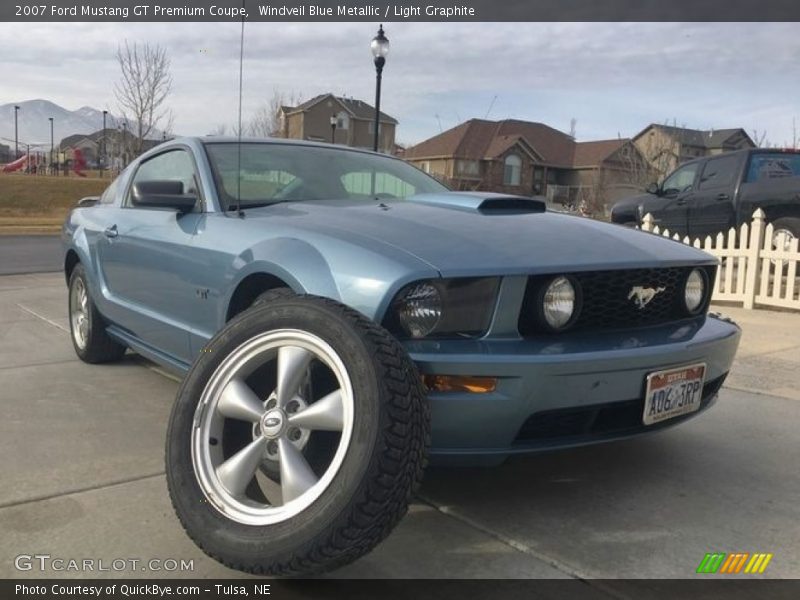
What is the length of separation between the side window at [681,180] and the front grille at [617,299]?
27.9 ft

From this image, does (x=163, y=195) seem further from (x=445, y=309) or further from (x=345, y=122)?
(x=345, y=122)

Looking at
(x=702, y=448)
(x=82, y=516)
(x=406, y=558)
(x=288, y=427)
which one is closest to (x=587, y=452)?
(x=702, y=448)

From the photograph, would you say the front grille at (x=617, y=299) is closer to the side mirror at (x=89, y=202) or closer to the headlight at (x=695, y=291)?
the headlight at (x=695, y=291)

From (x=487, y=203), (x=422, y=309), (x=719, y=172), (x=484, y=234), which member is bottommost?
(x=422, y=309)

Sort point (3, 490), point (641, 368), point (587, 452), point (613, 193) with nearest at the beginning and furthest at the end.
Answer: point (641, 368) < point (3, 490) < point (587, 452) < point (613, 193)

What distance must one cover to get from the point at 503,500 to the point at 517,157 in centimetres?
4830

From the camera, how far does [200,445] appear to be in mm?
2492

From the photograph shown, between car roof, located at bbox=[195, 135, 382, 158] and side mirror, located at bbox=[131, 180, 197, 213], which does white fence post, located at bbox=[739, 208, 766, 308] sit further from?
side mirror, located at bbox=[131, 180, 197, 213]

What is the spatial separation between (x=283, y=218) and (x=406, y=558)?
4.87 feet

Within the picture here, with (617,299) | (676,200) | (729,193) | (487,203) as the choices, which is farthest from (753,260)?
(617,299)

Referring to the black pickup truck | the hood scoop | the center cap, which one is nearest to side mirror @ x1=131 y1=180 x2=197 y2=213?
the hood scoop

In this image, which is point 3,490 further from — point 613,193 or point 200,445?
point 613,193

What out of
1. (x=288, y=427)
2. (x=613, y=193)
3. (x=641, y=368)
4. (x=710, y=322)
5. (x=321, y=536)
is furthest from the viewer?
(x=613, y=193)

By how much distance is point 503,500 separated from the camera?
9.79 ft
